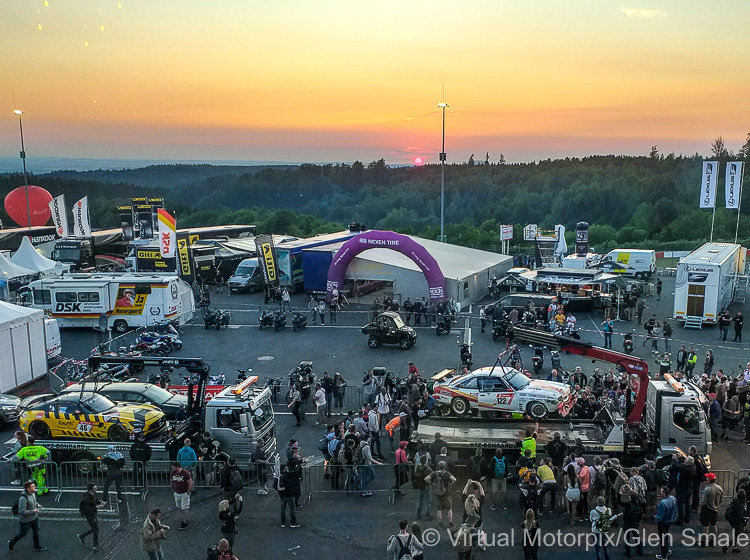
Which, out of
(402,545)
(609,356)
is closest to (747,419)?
(609,356)

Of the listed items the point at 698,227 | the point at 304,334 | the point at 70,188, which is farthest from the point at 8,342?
the point at 70,188

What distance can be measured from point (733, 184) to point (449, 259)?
17.7 meters

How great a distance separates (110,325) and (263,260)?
32.0 ft

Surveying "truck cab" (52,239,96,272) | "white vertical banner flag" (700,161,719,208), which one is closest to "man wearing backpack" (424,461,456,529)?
"white vertical banner flag" (700,161,719,208)

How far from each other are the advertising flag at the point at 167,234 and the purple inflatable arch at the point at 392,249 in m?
8.61

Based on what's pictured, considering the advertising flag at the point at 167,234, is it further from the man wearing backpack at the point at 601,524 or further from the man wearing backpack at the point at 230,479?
the man wearing backpack at the point at 601,524

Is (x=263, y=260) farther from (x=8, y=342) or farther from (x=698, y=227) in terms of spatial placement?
(x=698, y=227)

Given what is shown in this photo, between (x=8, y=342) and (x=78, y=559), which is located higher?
(x=8, y=342)

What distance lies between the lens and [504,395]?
1759 centimetres

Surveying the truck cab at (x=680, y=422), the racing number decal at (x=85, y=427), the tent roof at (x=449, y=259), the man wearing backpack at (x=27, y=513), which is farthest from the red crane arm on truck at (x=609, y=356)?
the tent roof at (x=449, y=259)

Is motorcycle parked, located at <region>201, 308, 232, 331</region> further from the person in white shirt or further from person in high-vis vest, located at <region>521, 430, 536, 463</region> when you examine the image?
person in high-vis vest, located at <region>521, 430, 536, 463</region>

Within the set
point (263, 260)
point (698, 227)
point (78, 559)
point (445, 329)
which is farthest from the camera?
point (698, 227)

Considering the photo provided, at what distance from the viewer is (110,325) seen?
30312 millimetres

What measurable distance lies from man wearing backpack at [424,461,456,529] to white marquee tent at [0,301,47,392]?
51.3 feet
